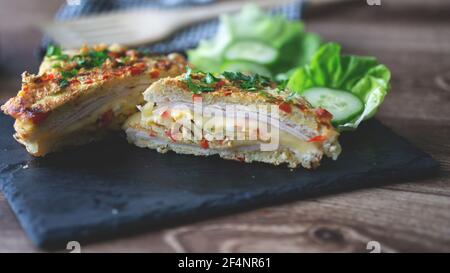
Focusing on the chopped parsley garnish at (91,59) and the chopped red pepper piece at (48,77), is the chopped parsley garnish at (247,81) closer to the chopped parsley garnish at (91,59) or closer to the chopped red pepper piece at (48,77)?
the chopped parsley garnish at (91,59)

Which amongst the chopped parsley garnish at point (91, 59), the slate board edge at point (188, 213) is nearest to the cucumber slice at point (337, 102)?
the slate board edge at point (188, 213)

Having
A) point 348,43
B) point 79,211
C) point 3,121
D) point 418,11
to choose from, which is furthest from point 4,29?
point 418,11

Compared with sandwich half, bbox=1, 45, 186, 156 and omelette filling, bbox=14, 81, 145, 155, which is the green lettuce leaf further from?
omelette filling, bbox=14, 81, 145, 155

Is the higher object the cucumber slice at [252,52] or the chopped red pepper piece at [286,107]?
the cucumber slice at [252,52]

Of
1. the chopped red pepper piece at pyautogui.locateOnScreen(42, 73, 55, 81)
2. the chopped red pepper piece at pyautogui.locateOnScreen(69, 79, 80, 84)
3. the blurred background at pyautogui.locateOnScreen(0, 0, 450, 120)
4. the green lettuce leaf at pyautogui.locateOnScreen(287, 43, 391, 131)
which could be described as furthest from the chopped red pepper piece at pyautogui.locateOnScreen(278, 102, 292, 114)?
the blurred background at pyautogui.locateOnScreen(0, 0, 450, 120)

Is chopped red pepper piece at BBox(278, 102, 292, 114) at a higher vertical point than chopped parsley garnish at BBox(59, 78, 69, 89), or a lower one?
lower

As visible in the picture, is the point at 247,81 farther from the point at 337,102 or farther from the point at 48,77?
the point at 48,77

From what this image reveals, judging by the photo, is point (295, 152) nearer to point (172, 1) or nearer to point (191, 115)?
point (191, 115)
